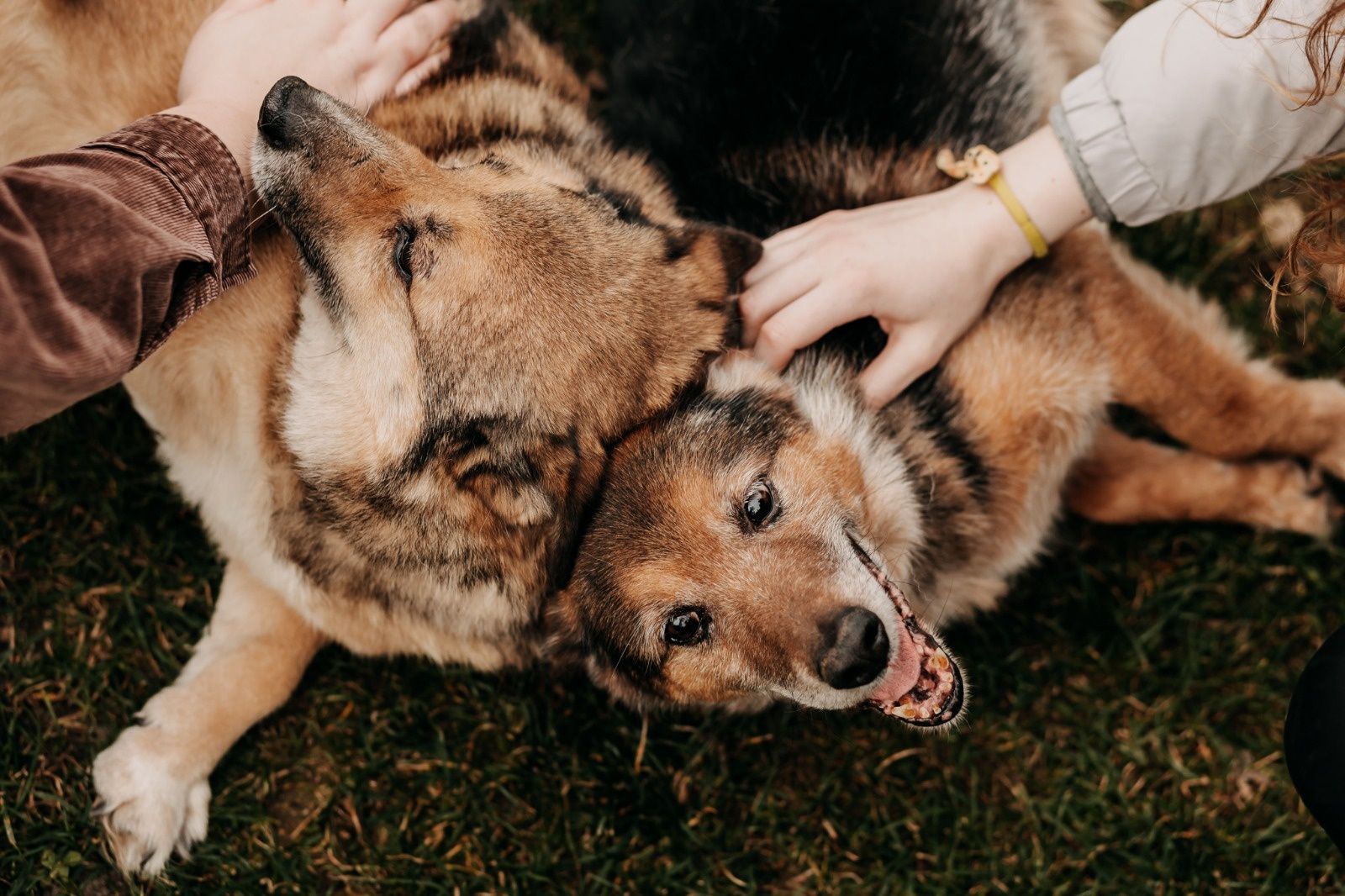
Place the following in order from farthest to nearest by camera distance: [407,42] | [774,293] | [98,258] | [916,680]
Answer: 1. [407,42]
2. [774,293]
3. [916,680]
4. [98,258]

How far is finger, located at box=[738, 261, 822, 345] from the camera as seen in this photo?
2.51 m

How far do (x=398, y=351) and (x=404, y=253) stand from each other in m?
0.21

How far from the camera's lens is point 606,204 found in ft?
7.83

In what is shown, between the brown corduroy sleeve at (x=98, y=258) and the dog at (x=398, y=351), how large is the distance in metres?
0.27

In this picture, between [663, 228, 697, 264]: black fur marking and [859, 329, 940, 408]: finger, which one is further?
[859, 329, 940, 408]: finger

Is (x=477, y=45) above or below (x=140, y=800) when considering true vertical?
above

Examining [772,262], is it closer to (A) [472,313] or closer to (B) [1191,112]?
(A) [472,313]

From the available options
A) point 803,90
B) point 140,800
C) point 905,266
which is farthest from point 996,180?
point 140,800

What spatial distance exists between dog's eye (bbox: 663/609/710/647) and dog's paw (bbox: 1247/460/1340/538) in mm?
1901

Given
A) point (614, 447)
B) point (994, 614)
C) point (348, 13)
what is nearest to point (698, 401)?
point (614, 447)

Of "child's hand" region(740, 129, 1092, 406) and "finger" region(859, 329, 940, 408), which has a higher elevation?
"child's hand" region(740, 129, 1092, 406)

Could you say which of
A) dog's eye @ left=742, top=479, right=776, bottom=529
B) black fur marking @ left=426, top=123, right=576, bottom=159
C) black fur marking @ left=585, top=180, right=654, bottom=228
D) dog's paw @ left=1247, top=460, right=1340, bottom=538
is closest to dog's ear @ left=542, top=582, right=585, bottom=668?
dog's eye @ left=742, top=479, right=776, bottom=529

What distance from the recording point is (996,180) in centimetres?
264

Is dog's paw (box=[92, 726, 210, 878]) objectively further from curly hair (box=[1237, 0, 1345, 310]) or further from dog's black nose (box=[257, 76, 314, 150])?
curly hair (box=[1237, 0, 1345, 310])
